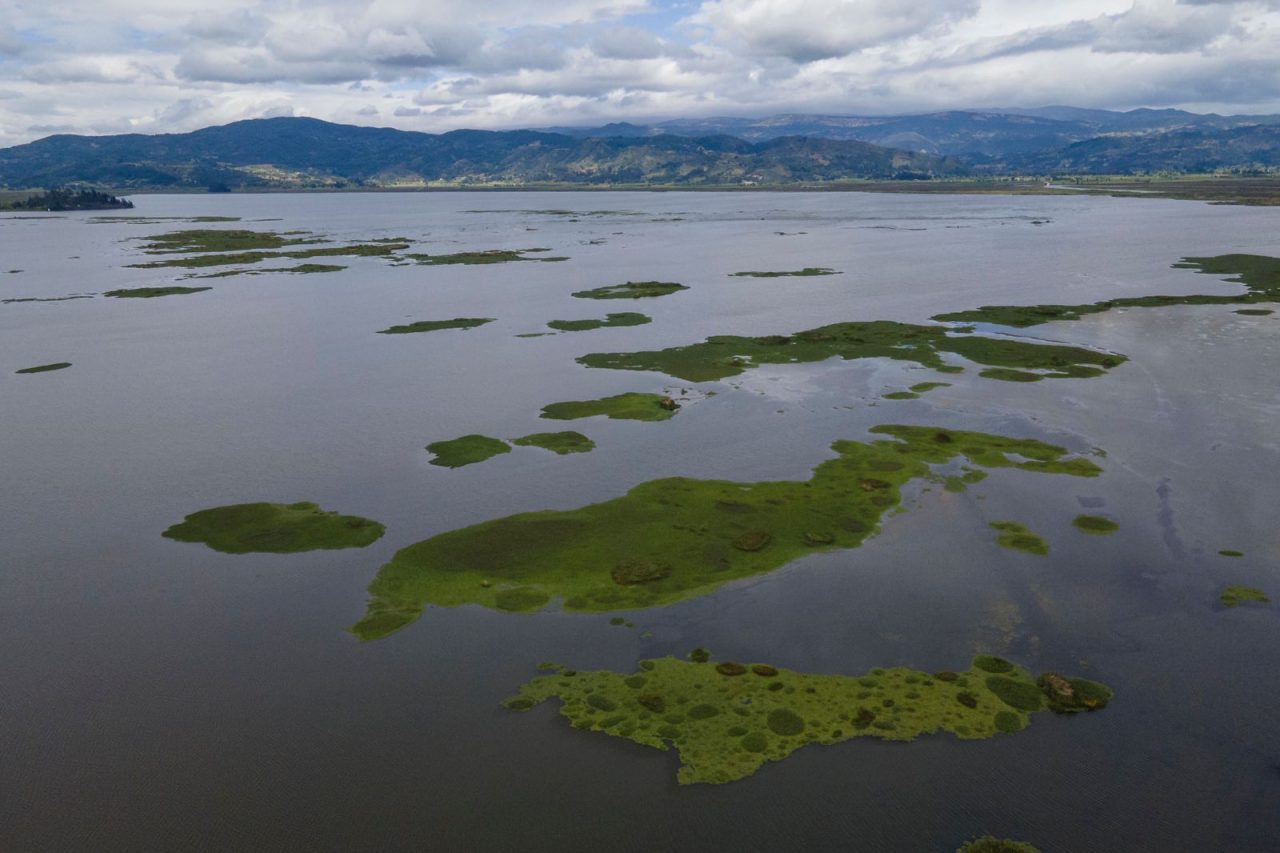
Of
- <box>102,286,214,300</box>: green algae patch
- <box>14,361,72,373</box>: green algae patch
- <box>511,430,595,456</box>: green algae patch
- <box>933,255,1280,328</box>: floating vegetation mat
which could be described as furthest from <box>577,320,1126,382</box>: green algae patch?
<box>102,286,214,300</box>: green algae patch

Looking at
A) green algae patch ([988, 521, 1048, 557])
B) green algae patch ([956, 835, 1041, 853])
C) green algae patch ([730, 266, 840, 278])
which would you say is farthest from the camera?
green algae patch ([730, 266, 840, 278])

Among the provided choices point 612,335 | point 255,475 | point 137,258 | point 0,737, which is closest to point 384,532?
point 255,475

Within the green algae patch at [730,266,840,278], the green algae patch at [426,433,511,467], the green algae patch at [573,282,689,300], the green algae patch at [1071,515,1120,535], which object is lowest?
the green algae patch at [1071,515,1120,535]

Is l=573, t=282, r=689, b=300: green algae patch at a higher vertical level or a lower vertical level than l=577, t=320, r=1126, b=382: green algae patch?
higher

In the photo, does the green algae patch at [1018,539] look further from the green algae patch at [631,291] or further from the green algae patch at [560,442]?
the green algae patch at [631,291]

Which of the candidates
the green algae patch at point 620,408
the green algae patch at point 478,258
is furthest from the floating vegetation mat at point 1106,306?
the green algae patch at point 478,258

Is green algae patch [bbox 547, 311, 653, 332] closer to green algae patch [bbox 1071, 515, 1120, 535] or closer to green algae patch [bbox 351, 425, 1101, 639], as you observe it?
green algae patch [bbox 351, 425, 1101, 639]

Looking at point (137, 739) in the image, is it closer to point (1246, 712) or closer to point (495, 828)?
point (495, 828)
